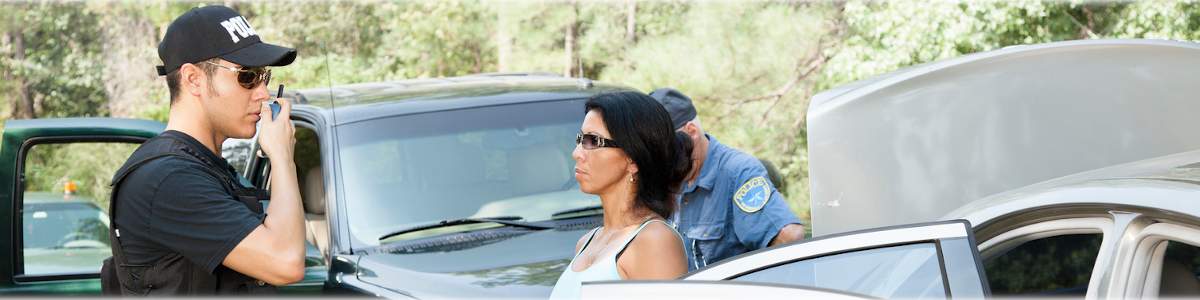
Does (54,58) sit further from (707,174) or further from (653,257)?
(653,257)

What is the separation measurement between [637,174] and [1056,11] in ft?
25.2

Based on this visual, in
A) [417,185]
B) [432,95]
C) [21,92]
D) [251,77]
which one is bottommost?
[21,92]

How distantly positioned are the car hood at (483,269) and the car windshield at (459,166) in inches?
12.5

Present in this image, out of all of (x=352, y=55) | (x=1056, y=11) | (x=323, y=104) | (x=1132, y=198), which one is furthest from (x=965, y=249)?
(x=352, y=55)

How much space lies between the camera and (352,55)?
16391 mm

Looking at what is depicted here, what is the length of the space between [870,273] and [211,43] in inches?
57.9

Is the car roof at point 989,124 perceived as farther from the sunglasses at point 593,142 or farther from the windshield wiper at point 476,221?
→ the windshield wiper at point 476,221

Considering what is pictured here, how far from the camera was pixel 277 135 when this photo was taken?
2984 millimetres

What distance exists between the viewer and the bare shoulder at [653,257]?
2986 mm

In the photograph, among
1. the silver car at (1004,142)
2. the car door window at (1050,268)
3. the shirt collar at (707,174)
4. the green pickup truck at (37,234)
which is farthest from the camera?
the green pickup truck at (37,234)

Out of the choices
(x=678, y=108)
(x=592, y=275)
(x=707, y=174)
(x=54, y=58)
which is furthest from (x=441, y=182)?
(x=54, y=58)

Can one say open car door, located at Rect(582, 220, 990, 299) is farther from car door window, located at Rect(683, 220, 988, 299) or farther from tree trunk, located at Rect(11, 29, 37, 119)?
tree trunk, located at Rect(11, 29, 37, 119)

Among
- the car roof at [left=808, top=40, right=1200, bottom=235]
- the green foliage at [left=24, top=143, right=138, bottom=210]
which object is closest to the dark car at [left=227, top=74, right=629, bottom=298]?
the car roof at [left=808, top=40, right=1200, bottom=235]

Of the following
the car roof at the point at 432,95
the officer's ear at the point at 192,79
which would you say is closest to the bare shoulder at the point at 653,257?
the officer's ear at the point at 192,79
